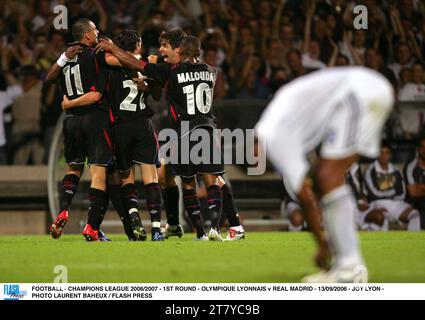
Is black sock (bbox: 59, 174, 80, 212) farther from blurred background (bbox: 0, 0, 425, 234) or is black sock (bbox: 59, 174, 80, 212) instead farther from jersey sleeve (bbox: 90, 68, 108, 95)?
blurred background (bbox: 0, 0, 425, 234)

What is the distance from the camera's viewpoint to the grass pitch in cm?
649

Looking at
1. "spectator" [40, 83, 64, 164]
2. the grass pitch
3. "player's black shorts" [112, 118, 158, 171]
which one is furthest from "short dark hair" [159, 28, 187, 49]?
"spectator" [40, 83, 64, 164]

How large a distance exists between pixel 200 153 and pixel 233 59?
15.3ft

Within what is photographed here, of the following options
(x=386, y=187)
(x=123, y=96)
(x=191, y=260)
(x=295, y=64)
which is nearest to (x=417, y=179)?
(x=386, y=187)

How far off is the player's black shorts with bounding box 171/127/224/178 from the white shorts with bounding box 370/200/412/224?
12.4 ft

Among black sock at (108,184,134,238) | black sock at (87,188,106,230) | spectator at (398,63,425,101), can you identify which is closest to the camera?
black sock at (87,188,106,230)

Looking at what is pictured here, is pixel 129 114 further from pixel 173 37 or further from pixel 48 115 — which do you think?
pixel 48 115

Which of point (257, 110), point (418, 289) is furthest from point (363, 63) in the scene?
point (418, 289)

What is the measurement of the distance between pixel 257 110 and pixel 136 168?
187 cm

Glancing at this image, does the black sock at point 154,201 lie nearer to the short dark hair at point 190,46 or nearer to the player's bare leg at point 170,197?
the player's bare leg at point 170,197

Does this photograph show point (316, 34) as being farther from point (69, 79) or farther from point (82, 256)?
point (82, 256)

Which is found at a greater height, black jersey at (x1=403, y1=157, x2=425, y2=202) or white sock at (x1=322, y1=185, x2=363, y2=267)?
white sock at (x1=322, y1=185, x2=363, y2=267)

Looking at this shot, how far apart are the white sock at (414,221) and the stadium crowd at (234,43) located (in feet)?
3.62

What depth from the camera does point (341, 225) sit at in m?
5.27
